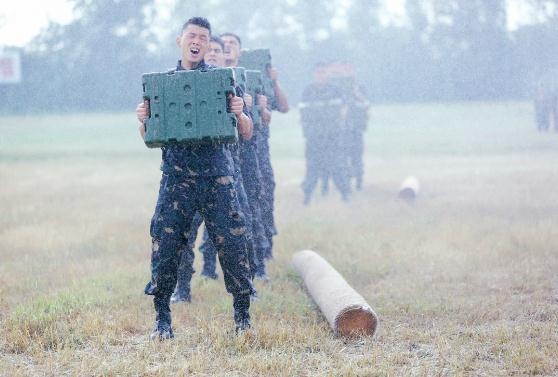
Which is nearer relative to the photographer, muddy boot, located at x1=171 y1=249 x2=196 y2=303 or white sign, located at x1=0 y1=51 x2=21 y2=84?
muddy boot, located at x1=171 y1=249 x2=196 y2=303

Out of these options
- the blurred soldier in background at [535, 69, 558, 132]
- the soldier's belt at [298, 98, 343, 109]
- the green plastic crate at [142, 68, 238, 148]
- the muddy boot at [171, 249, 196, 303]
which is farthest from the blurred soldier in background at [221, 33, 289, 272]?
the blurred soldier in background at [535, 69, 558, 132]

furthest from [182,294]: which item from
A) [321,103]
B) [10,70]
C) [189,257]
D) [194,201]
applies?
[10,70]

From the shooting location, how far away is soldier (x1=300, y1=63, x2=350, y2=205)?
41.7 ft

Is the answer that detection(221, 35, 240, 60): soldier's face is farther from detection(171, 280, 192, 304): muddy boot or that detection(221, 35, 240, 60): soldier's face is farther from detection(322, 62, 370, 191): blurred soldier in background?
detection(322, 62, 370, 191): blurred soldier in background

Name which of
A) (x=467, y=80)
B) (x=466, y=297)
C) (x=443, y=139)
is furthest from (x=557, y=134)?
(x=466, y=297)

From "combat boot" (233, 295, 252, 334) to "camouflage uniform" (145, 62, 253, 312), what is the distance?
0.17 metres

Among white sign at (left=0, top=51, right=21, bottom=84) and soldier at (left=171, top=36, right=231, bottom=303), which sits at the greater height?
white sign at (left=0, top=51, right=21, bottom=84)

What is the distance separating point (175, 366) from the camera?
4605 mm

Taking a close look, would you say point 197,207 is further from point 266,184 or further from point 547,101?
point 547,101

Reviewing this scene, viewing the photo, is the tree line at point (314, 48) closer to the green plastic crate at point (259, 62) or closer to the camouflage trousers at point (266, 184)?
the green plastic crate at point (259, 62)

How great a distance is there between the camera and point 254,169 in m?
6.97

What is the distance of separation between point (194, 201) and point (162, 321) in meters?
0.82

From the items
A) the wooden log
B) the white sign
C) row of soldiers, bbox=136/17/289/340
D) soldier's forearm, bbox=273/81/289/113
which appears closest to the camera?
row of soldiers, bbox=136/17/289/340

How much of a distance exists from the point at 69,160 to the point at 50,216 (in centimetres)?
1213
